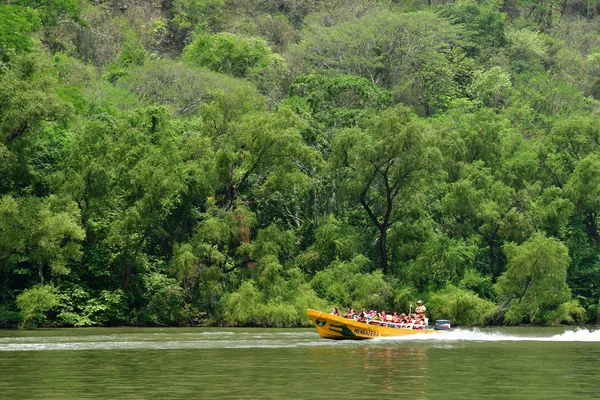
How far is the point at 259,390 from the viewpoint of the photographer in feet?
88.4

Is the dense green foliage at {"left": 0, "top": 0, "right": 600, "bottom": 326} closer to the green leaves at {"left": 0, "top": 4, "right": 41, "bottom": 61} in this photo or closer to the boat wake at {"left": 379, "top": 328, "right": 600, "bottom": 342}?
the green leaves at {"left": 0, "top": 4, "right": 41, "bottom": 61}

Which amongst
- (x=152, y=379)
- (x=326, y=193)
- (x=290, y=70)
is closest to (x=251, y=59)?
(x=290, y=70)

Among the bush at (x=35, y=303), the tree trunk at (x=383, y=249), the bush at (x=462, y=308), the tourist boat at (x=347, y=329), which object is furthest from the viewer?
the tree trunk at (x=383, y=249)

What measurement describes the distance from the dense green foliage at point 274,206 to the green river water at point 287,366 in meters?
7.07

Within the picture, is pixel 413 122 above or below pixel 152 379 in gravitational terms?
above

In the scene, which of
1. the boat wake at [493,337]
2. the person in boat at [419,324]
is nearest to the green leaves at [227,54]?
the person in boat at [419,324]

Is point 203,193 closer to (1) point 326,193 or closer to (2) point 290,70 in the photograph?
(1) point 326,193

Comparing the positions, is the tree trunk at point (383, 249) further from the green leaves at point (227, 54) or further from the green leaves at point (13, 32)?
the green leaves at point (227, 54)

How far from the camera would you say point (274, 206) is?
65.9 m

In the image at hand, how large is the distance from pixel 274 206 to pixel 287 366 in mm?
32666

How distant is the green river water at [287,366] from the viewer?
26.9m

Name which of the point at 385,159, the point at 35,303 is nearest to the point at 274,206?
the point at 385,159

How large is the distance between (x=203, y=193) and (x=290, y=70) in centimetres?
3392

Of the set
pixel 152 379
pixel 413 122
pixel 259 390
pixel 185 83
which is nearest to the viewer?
pixel 259 390
